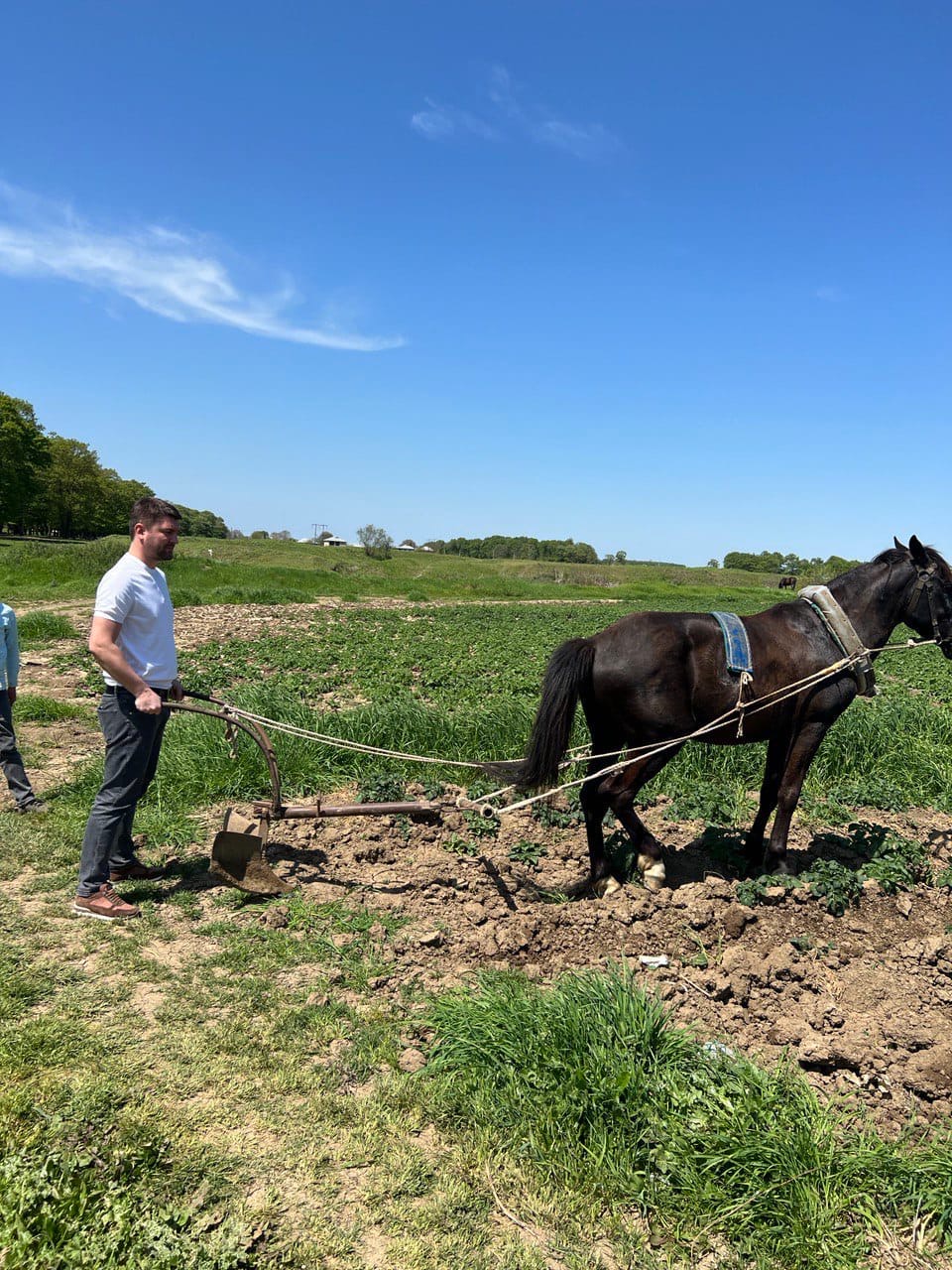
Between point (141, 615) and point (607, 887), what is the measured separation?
3427mm

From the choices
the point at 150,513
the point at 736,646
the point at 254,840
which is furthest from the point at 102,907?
the point at 736,646

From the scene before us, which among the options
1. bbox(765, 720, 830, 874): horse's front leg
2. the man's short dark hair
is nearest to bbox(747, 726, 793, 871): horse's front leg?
bbox(765, 720, 830, 874): horse's front leg

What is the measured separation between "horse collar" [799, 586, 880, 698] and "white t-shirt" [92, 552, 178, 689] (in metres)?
4.35

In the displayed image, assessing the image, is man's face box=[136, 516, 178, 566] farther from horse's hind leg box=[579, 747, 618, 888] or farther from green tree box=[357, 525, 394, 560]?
green tree box=[357, 525, 394, 560]

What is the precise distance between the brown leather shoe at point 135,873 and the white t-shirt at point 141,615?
127cm

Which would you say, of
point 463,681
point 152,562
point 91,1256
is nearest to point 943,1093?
point 91,1256

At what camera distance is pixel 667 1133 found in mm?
2611

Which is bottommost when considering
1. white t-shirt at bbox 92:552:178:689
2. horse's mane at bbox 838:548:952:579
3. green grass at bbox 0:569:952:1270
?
green grass at bbox 0:569:952:1270

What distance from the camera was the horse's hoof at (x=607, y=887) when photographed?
15.6ft

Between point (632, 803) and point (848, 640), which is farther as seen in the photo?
point (848, 640)

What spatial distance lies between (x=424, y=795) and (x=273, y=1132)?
11.2 feet

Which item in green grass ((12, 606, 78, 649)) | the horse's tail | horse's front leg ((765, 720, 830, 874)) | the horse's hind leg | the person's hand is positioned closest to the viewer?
the person's hand

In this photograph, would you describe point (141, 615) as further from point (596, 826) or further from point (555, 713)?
point (596, 826)

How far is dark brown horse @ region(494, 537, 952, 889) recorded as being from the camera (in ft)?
15.7
